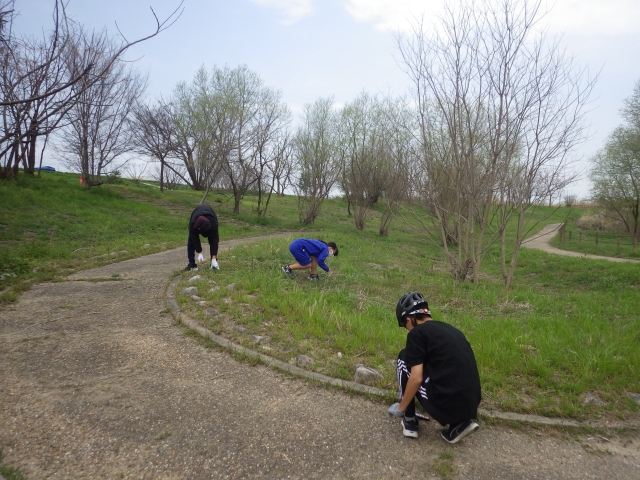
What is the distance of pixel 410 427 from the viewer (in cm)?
307

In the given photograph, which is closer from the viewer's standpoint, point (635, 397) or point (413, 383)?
point (413, 383)

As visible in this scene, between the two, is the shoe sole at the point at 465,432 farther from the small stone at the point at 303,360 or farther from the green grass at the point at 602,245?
the green grass at the point at 602,245

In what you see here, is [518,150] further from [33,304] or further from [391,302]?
[33,304]

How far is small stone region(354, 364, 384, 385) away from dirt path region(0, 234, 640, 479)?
246 mm

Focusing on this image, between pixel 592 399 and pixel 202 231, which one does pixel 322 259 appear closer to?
pixel 202 231

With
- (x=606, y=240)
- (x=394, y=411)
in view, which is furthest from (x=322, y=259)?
(x=606, y=240)

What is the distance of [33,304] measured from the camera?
6.00 meters

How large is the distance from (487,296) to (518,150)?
404 cm

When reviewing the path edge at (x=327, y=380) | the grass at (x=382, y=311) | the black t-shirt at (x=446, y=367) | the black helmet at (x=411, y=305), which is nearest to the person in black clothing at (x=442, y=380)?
the black t-shirt at (x=446, y=367)

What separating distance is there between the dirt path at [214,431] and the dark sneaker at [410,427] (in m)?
0.05

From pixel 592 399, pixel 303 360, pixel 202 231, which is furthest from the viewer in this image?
pixel 202 231

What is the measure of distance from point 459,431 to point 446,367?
49 centimetres

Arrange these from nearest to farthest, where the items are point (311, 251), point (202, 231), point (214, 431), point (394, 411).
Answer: point (214, 431)
point (394, 411)
point (311, 251)
point (202, 231)

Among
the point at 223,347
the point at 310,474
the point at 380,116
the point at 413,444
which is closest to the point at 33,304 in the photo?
the point at 223,347
